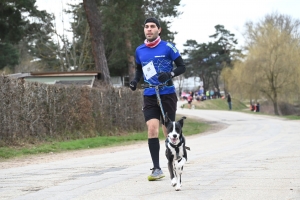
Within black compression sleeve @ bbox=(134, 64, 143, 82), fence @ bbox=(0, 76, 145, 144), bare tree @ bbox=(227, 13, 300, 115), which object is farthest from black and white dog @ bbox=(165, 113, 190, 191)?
bare tree @ bbox=(227, 13, 300, 115)

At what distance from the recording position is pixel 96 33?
28469mm

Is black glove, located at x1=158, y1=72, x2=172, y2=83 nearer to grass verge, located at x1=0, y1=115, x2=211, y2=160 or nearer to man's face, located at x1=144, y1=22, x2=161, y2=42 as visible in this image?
man's face, located at x1=144, y1=22, x2=161, y2=42

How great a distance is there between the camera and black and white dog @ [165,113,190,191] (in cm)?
678

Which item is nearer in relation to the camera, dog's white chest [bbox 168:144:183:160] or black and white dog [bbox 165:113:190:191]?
black and white dog [bbox 165:113:190:191]

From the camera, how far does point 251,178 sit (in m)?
7.66

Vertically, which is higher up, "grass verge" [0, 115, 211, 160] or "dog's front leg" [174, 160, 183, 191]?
"dog's front leg" [174, 160, 183, 191]

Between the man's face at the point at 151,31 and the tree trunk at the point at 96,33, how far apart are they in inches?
785

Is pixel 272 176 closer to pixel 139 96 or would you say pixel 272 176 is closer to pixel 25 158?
pixel 25 158

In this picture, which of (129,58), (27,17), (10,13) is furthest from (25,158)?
(129,58)

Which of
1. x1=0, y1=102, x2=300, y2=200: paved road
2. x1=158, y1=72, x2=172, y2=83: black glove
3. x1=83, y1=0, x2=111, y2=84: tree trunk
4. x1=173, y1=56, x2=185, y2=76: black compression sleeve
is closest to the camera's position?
x1=0, y1=102, x2=300, y2=200: paved road

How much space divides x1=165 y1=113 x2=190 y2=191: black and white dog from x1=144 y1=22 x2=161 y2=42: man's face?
1407 mm

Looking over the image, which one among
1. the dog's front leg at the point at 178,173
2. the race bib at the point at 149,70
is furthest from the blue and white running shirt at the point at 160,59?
the dog's front leg at the point at 178,173

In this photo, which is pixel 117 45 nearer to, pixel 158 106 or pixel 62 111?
pixel 62 111

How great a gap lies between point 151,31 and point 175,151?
1.85 m
